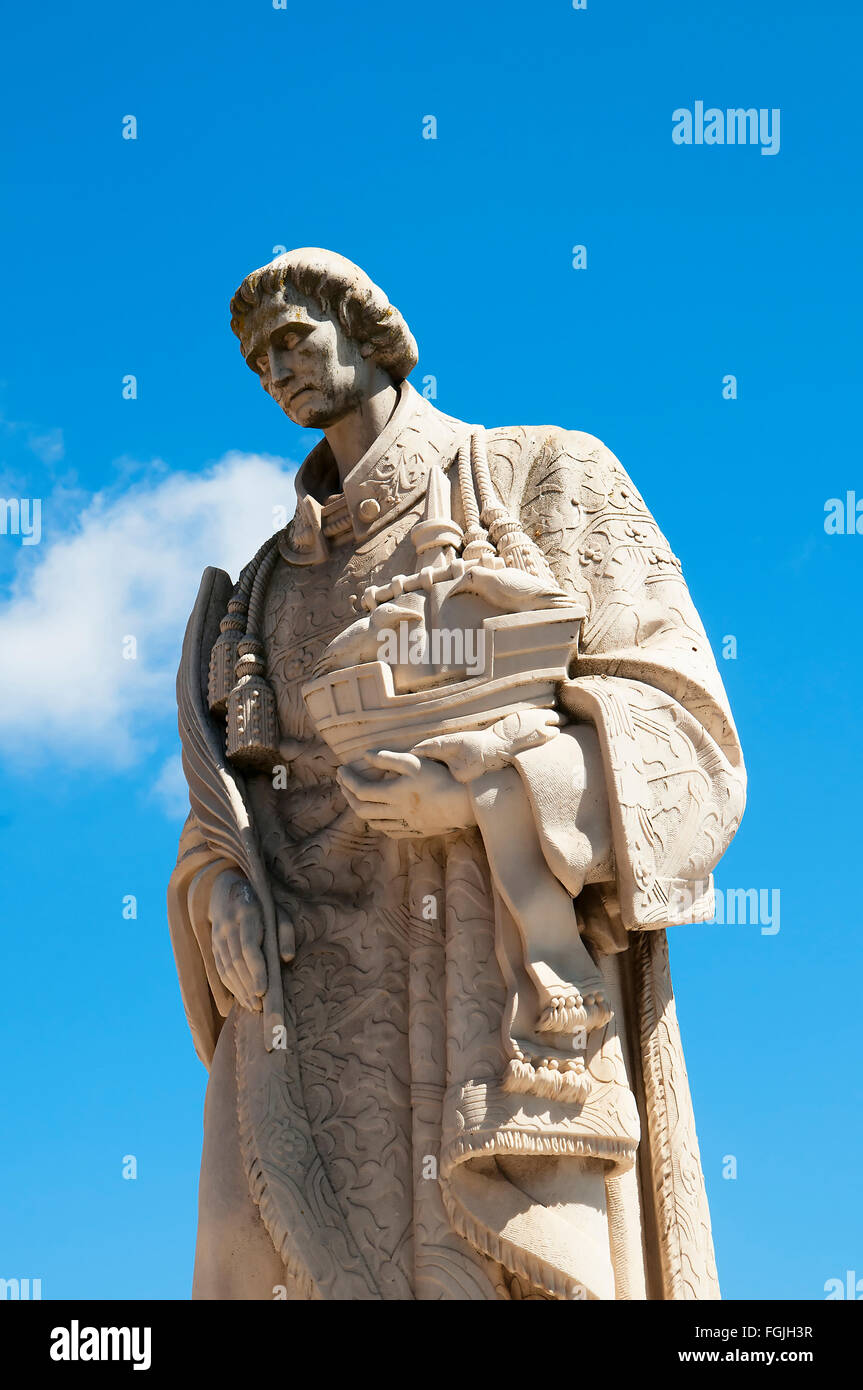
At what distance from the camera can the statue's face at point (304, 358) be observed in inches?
273

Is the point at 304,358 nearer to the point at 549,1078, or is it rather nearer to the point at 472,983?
the point at 472,983

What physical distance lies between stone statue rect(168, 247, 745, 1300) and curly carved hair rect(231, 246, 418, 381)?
0.04ft

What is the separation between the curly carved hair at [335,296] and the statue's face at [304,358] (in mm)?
41

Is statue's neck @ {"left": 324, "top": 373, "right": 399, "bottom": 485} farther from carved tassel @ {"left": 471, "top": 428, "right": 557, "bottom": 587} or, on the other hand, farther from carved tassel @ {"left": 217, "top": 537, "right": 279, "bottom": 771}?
carved tassel @ {"left": 217, "top": 537, "right": 279, "bottom": 771}

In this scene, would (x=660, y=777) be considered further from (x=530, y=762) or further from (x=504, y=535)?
(x=504, y=535)

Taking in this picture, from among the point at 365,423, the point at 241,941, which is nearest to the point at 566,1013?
the point at 241,941

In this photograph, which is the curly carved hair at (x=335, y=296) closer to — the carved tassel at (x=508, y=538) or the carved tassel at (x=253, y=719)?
the carved tassel at (x=508, y=538)

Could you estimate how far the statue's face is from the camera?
6.94 m

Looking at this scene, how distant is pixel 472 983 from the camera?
6.11 m

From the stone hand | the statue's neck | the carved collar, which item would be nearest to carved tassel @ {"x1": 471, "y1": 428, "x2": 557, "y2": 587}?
the carved collar

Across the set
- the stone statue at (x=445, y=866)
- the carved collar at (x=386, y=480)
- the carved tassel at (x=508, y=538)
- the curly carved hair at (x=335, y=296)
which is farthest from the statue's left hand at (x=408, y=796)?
the curly carved hair at (x=335, y=296)
